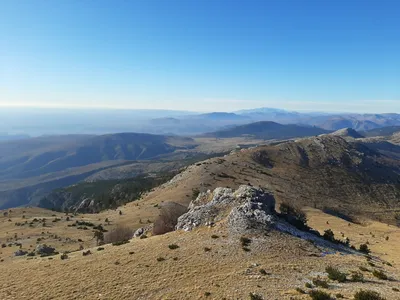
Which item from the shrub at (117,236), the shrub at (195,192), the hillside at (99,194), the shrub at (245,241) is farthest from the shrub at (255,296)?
the hillside at (99,194)

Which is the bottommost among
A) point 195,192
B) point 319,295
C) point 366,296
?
point 195,192

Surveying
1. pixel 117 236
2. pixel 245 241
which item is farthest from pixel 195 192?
pixel 245 241

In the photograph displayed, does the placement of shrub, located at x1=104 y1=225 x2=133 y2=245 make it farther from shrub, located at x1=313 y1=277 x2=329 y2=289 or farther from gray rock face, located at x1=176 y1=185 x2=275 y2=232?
shrub, located at x1=313 y1=277 x2=329 y2=289

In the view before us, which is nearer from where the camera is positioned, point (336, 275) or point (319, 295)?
point (319, 295)

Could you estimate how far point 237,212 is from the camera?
113 feet

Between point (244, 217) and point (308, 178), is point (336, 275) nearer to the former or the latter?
point (244, 217)

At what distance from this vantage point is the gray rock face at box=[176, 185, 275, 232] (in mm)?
33156

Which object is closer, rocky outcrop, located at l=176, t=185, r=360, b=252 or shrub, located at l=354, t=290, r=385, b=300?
shrub, located at l=354, t=290, r=385, b=300

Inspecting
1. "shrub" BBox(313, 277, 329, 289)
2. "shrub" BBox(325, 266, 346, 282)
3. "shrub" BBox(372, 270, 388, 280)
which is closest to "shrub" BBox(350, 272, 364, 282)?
"shrub" BBox(325, 266, 346, 282)

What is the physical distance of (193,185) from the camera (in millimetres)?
93625

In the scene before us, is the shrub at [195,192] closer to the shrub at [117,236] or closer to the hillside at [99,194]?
the shrub at [117,236]

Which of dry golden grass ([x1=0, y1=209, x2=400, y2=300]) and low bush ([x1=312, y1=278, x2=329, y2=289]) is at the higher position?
low bush ([x1=312, y1=278, x2=329, y2=289])

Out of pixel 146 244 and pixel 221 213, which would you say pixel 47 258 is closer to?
pixel 146 244

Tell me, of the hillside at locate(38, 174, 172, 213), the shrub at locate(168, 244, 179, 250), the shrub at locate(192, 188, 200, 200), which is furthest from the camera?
the hillside at locate(38, 174, 172, 213)
